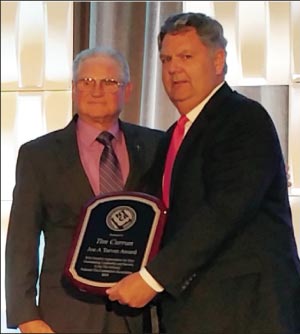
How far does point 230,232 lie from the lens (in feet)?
4.67

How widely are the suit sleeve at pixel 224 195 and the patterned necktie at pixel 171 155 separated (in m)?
0.12

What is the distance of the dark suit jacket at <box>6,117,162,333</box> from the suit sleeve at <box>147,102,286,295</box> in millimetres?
295

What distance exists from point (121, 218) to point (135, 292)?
0.65 feet

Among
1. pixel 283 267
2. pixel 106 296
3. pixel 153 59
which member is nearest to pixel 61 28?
pixel 153 59

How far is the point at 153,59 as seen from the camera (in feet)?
7.43

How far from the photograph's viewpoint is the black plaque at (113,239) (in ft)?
4.99

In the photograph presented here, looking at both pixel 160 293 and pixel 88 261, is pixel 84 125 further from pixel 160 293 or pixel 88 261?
pixel 160 293

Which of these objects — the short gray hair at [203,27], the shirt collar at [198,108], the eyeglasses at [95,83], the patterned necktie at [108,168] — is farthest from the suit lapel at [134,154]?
the short gray hair at [203,27]

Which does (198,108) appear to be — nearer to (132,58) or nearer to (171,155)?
(171,155)

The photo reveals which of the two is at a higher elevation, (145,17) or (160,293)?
(145,17)

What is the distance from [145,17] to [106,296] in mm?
1036

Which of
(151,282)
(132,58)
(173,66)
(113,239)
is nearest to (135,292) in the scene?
(151,282)

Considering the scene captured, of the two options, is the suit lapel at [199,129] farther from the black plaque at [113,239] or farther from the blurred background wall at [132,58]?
the blurred background wall at [132,58]

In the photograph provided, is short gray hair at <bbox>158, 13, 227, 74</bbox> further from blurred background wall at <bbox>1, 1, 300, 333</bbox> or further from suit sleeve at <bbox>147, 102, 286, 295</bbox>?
blurred background wall at <bbox>1, 1, 300, 333</bbox>
